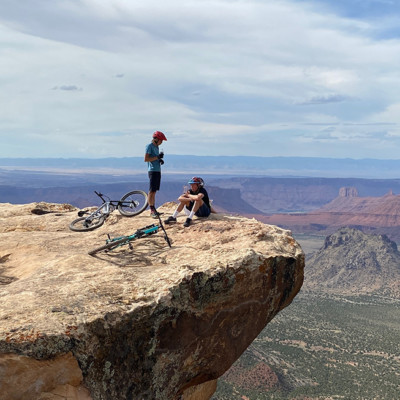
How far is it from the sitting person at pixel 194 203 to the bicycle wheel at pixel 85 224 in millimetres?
3312

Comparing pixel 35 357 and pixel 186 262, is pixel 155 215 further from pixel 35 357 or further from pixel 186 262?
pixel 35 357

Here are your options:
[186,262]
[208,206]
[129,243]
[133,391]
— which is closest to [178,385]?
[133,391]

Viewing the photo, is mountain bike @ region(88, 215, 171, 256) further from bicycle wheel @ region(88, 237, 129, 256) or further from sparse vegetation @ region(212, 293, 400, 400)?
sparse vegetation @ region(212, 293, 400, 400)

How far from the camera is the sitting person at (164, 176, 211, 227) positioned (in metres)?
17.1

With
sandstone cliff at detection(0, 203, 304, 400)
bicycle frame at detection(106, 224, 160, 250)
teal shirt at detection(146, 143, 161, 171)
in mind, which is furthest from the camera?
teal shirt at detection(146, 143, 161, 171)

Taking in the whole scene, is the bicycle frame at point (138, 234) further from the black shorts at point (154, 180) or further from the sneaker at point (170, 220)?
the black shorts at point (154, 180)

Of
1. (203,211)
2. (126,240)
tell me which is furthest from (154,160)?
(126,240)

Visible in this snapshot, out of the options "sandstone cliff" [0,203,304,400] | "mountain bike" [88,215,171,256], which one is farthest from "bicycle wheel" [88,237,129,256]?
"sandstone cliff" [0,203,304,400]

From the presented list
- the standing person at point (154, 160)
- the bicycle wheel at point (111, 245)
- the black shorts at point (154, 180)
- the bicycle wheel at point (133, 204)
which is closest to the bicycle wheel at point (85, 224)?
the bicycle wheel at point (133, 204)

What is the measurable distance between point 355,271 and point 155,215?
529 ft

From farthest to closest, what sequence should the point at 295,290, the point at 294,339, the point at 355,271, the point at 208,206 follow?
the point at 355,271, the point at 294,339, the point at 208,206, the point at 295,290

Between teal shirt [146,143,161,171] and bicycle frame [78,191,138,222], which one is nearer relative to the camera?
teal shirt [146,143,161,171]

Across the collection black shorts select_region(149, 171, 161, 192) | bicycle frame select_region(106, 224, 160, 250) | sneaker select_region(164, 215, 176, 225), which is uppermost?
black shorts select_region(149, 171, 161, 192)

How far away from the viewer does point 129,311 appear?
10.5m
